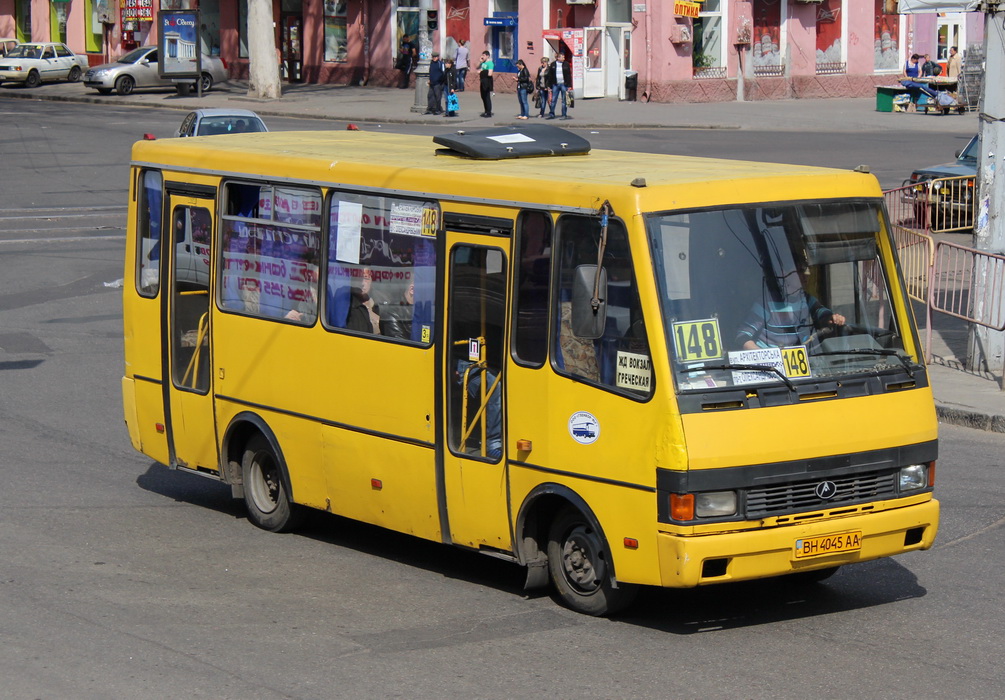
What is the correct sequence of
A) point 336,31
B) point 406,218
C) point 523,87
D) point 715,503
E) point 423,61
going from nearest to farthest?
1. point 715,503
2. point 406,218
3. point 523,87
4. point 423,61
5. point 336,31

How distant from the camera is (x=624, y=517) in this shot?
6.97 m

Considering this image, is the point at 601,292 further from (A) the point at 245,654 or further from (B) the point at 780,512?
(A) the point at 245,654

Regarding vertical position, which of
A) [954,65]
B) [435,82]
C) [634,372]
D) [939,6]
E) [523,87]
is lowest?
[634,372]

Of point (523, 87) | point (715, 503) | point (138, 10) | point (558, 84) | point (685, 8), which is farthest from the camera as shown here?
point (138, 10)

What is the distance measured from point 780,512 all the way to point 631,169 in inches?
78.7

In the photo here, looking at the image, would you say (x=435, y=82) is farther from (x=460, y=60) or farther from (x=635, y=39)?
(x=635, y=39)

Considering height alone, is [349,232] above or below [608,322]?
above

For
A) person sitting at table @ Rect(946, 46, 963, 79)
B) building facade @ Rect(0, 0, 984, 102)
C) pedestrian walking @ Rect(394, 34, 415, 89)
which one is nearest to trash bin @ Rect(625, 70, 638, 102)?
building facade @ Rect(0, 0, 984, 102)

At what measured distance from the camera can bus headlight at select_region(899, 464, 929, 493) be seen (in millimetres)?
7297

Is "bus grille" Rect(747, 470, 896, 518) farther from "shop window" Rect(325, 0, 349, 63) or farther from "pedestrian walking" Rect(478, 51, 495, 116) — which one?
"shop window" Rect(325, 0, 349, 63)

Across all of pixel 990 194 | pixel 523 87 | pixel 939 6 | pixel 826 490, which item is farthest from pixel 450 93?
pixel 826 490

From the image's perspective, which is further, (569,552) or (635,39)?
(635,39)

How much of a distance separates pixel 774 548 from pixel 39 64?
188 ft

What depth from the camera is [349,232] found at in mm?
8617
